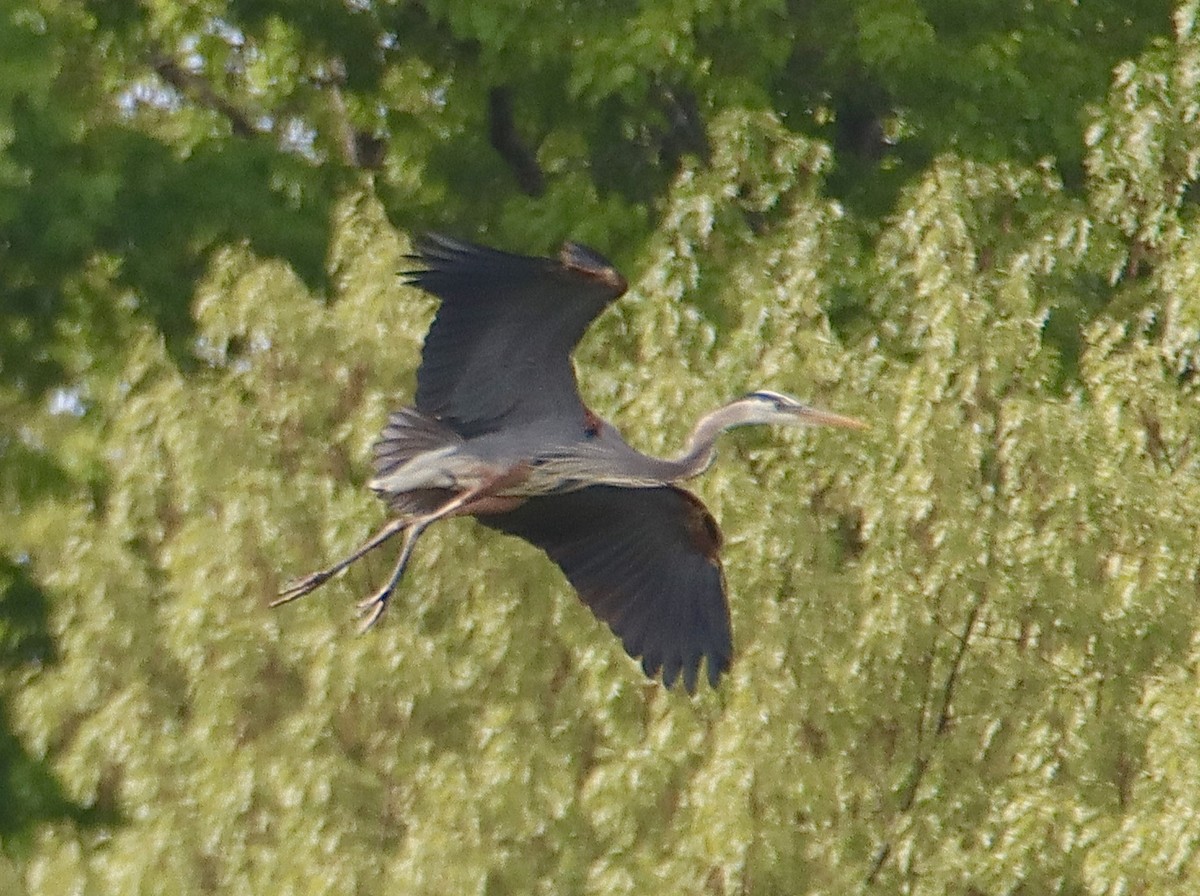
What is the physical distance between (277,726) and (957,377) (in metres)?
2.68

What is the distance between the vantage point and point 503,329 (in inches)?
338

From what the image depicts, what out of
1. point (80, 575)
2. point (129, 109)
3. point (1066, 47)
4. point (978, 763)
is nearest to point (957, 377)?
point (978, 763)

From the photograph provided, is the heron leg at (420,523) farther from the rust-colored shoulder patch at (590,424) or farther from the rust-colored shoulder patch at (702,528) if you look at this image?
the rust-colored shoulder patch at (702,528)

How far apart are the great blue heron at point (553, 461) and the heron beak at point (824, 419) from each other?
0.01m

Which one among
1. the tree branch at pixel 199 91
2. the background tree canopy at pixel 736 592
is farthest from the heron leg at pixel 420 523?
the tree branch at pixel 199 91

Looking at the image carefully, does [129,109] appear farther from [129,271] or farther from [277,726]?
[277,726]

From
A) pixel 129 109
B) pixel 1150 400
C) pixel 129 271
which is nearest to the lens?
pixel 1150 400

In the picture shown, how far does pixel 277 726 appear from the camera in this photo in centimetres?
990

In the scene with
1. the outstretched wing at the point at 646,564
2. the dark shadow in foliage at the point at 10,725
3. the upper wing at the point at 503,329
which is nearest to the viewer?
A: the upper wing at the point at 503,329

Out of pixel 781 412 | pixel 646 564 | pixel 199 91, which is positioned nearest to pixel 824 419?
pixel 781 412

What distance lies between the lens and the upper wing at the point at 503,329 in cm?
833

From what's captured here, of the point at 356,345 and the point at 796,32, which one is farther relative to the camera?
the point at 796,32

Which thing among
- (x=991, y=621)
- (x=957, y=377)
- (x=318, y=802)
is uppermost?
(x=957, y=377)

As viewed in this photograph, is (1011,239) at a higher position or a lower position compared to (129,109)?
higher
